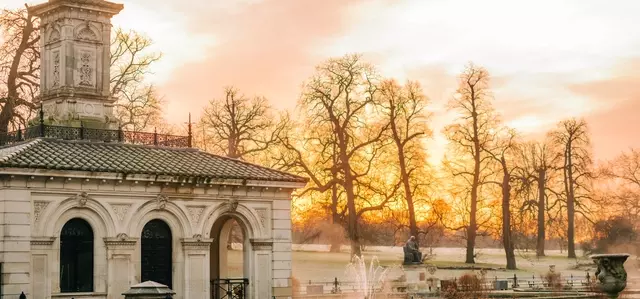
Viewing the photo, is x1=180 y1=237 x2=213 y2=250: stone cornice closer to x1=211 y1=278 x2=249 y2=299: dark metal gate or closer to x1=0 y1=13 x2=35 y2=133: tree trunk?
x1=211 y1=278 x2=249 y2=299: dark metal gate

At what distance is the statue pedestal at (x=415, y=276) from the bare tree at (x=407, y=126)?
10.9m

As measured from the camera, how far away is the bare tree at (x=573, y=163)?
76500mm

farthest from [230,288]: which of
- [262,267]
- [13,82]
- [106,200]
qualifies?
[13,82]

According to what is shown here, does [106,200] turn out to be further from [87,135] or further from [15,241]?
[87,135]

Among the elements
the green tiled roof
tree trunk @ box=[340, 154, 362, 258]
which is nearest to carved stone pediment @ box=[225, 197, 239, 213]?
the green tiled roof

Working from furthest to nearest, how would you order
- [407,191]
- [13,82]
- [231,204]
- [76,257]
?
[407,191] < [13,82] < [231,204] < [76,257]

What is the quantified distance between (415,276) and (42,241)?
24.2 meters

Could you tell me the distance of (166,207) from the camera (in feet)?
116

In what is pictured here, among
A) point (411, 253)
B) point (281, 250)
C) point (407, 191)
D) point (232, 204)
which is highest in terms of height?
point (407, 191)

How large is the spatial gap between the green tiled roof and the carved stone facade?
445 millimetres

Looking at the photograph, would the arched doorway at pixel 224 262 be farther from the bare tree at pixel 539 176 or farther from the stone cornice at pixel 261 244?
the bare tree at pixel 539 176

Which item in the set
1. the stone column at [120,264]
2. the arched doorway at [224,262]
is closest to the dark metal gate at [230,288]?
the arched doorway at [224,262]

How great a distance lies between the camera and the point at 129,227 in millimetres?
34469

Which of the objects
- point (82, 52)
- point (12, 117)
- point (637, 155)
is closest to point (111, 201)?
point (82, 52)
